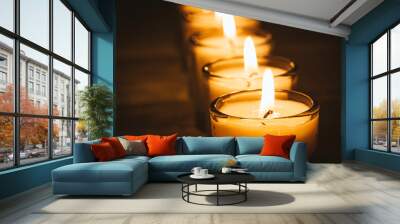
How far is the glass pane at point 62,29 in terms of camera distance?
6703 mm

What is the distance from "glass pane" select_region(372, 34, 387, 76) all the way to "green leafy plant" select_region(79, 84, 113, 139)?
589 cm

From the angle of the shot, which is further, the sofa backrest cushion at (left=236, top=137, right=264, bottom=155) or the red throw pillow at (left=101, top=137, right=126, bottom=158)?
the sofa backrest cushion at (left=236, top=137, right=264, bottom=155)

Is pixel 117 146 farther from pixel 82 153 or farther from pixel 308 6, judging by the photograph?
pixel 308 6

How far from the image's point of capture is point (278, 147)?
257 inches

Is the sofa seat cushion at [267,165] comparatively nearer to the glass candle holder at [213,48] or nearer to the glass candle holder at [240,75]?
the glass candle holder at [240,75]

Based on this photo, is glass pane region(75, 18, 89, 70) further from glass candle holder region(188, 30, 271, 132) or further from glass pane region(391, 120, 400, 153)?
glass pane region(391, 120, 400, 153)

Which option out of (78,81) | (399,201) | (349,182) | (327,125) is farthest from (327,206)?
(78,81)

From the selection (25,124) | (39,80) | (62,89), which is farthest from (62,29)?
(25,124)

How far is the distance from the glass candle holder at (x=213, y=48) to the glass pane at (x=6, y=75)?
14.1ft

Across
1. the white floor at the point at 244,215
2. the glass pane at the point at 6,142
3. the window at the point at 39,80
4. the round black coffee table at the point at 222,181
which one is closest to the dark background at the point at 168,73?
the window at the point at 39,80

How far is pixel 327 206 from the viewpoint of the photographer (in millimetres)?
4438

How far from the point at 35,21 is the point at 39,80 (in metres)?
0.87

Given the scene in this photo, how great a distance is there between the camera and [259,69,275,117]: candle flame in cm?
865

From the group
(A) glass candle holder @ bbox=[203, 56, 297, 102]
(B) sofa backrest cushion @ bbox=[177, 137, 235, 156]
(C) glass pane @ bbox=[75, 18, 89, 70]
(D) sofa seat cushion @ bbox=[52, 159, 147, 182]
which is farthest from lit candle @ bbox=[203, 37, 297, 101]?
(D) sofa seat cushion @ bbox=[52, 159, 147, 182]
